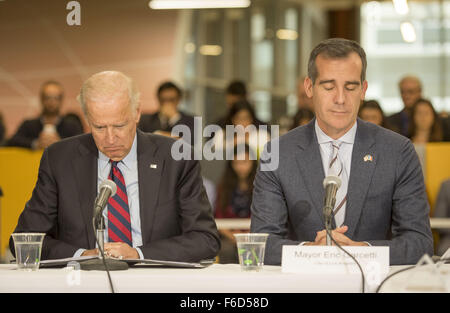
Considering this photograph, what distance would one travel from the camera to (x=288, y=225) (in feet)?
9.81

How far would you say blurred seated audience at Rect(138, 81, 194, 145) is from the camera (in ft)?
20.8

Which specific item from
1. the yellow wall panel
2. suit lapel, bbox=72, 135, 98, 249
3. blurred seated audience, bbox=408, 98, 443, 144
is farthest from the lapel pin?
the yellow wall panel

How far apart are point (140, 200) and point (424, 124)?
3675 mm

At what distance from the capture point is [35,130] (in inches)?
253

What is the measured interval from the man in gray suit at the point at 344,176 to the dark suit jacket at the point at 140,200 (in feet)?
0.78

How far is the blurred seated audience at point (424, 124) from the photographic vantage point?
6.03m

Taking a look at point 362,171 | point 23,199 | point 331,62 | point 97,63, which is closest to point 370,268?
point 362,171

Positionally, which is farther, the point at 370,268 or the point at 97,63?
the point at 97,63

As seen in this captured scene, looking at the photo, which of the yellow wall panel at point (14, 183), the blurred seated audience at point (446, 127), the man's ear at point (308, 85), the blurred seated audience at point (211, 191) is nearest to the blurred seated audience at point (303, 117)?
the blurred seated audience at point (211, 191)

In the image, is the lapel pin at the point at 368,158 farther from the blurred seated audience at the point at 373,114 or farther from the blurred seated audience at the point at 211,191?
the blurred seated audience at the point at 211,191

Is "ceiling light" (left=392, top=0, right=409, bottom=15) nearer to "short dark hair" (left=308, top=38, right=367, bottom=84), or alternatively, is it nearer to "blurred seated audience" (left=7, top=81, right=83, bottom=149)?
Result: "blurred seated audience" (left=7, top=81, right=83, bottom=149)

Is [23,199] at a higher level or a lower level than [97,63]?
lower
